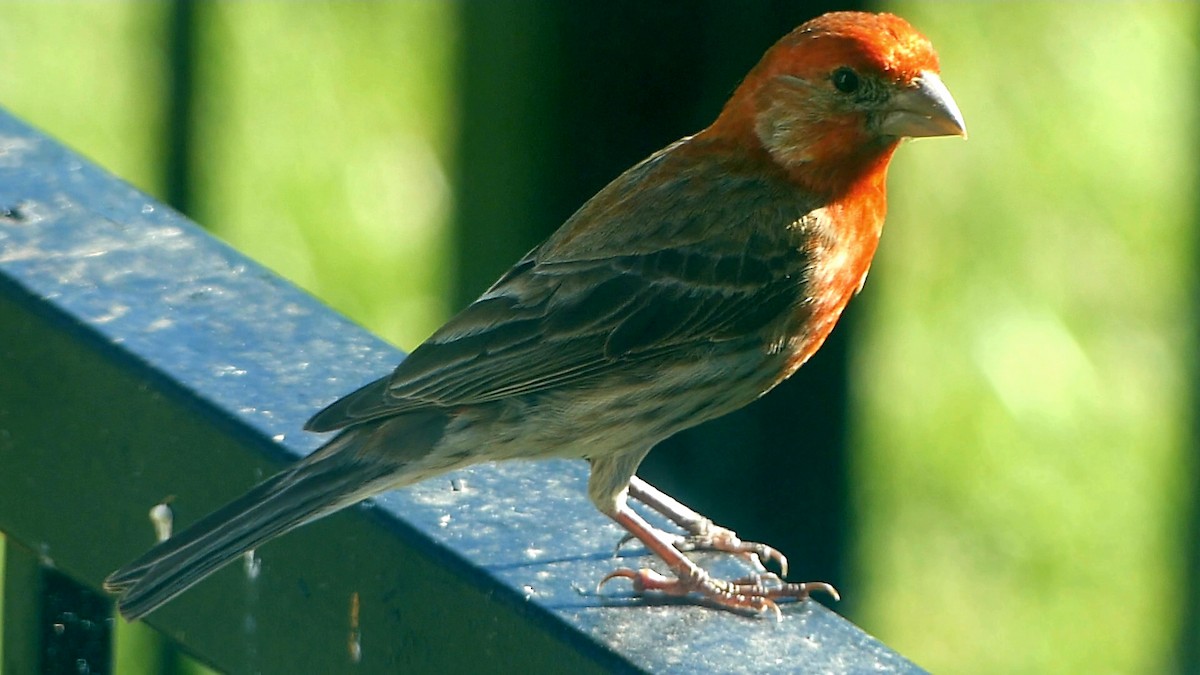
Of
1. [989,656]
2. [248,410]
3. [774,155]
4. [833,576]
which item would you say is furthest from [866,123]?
[989,656]

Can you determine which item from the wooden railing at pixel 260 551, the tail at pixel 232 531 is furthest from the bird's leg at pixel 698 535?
the tail at pixel 232 531

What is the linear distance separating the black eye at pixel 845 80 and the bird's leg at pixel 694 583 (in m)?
0.85

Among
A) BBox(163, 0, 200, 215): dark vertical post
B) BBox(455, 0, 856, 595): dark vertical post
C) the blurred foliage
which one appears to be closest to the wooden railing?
BBox(455, 0, 856, 595): dark vertical post

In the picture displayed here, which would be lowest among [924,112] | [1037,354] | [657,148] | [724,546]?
[1037,354]

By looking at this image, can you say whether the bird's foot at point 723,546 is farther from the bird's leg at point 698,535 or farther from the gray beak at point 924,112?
the gray beak at point 924,112

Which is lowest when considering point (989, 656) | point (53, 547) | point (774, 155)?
point (989, 656)

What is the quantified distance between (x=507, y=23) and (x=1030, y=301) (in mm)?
1654

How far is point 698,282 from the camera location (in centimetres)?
333

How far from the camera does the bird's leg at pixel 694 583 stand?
8.73ft

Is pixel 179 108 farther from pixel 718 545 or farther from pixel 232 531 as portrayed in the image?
pixel 232 531

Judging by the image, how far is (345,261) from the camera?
5609 millimetres

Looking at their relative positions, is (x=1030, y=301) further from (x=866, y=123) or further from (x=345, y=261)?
(x=866, y=123)

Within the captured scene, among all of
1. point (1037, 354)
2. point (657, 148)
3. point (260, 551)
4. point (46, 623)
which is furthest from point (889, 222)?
point (46, 623)

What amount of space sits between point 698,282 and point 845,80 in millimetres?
427
